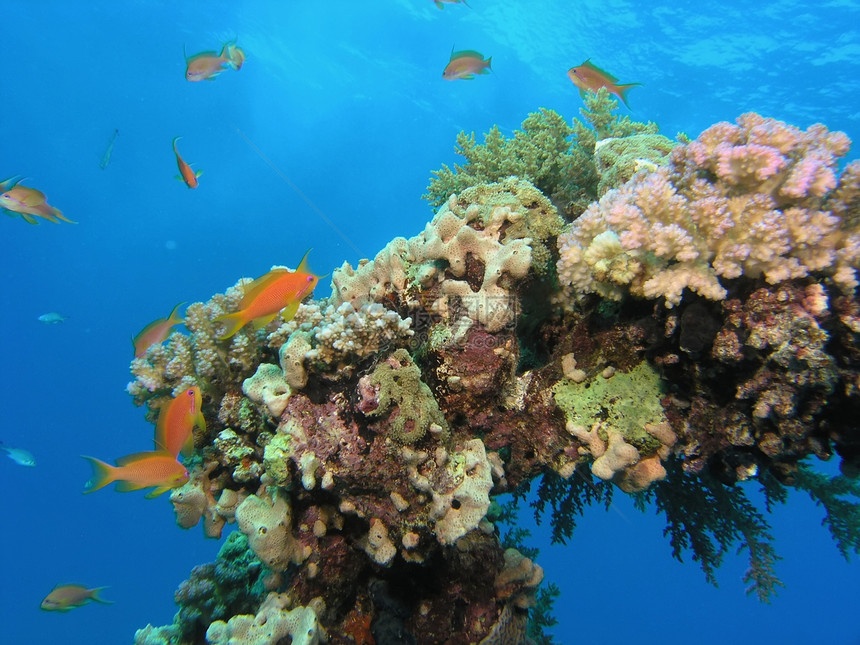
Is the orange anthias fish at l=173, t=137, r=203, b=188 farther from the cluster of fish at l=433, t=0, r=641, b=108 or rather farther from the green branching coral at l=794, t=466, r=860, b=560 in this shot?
the green branching coral at l=794, t=466, r=860, b=560

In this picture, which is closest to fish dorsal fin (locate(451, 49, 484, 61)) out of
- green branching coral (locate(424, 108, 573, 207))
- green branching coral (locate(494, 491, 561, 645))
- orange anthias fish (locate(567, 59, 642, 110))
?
green branching coral (locate(424, 108, 573, 207))

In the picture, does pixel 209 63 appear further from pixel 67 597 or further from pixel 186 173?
pixel 67 597

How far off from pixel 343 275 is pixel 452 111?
7209 cm

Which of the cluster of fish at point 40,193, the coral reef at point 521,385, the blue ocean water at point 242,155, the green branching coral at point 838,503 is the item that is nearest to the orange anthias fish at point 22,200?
the cluster of fish at point 40,193

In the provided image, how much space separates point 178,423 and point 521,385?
7.61 ft

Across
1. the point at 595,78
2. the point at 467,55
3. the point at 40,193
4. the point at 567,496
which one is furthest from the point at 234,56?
the point at 567,496

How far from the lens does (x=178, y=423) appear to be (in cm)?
257

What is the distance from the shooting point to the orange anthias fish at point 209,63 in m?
5.86

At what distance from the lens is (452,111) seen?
6688 centimetres

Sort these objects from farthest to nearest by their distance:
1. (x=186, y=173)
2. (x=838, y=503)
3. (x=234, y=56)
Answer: (x=234, y=56), (x=186, y=173), (x=838, y=503)

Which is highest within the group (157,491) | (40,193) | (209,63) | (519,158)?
(209,63)

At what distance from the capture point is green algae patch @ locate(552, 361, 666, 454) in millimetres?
2568

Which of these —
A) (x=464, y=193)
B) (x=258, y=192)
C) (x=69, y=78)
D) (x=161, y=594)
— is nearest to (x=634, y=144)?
(x=464, y=193)

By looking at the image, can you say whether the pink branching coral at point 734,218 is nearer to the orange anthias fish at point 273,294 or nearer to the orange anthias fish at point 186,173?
the orange anthias fish at point 273,294
